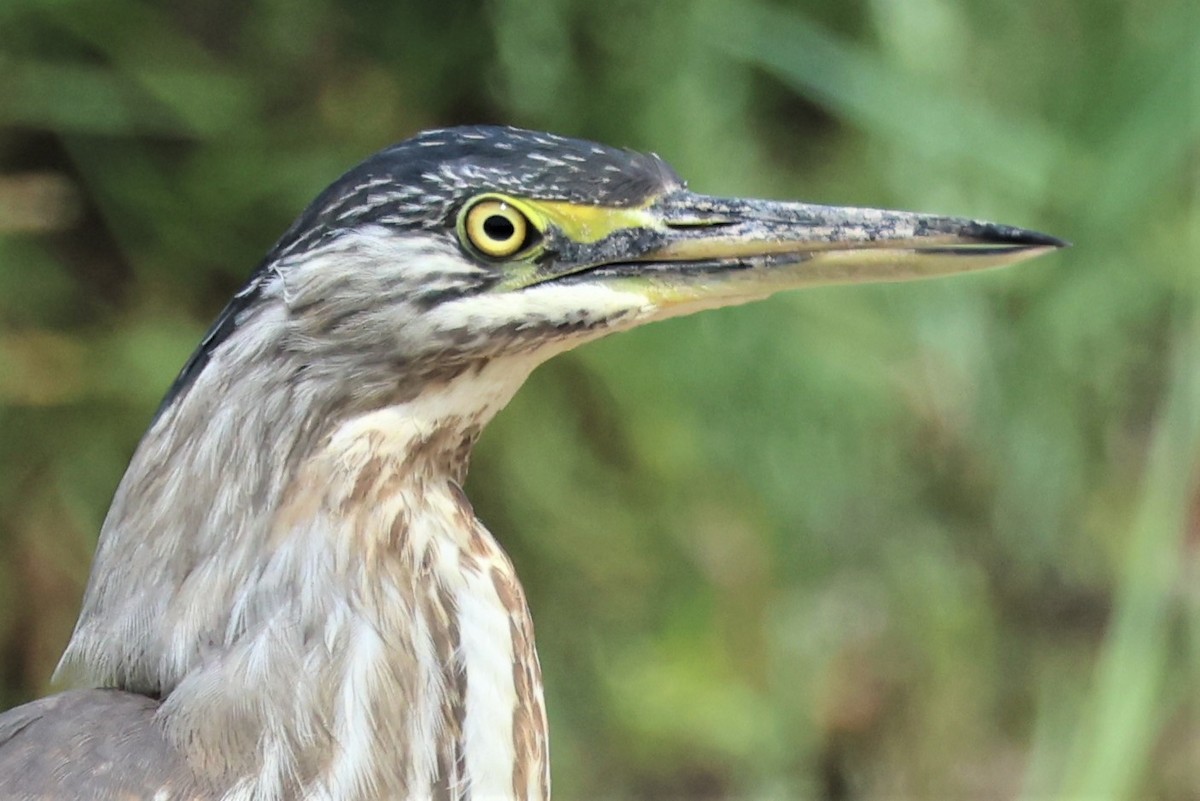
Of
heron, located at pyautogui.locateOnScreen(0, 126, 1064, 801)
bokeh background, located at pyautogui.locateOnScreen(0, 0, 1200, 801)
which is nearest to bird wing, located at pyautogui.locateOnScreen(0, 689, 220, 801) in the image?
heron, located at pyautogui.locateOnScreen(0, 126, 1064, 801)

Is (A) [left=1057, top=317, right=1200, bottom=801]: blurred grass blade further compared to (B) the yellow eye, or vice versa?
(A) [left=1057, top=317, right=1200, bottom=801]: blurred grass blade

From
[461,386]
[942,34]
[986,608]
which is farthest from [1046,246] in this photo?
[986,608]

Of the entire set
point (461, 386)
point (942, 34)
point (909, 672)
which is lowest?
point (909, 672)

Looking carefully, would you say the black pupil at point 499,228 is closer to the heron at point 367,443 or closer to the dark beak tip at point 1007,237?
the heron at point 367,443

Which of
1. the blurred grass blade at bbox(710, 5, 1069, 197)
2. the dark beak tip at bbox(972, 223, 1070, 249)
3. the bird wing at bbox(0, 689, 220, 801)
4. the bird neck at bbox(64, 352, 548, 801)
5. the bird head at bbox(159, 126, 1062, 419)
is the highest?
the blurred grass blade at bbox(710, 5, 1069, 197)

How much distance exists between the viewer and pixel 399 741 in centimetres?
90

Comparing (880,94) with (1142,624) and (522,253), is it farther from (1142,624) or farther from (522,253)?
(522,253)

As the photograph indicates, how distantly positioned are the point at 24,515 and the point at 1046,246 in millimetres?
1488

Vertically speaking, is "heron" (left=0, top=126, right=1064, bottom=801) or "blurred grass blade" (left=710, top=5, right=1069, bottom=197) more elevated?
"blurred grass blade" (left=710, top=5, right=1069, bottom=197)

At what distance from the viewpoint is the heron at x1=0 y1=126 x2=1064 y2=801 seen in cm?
86

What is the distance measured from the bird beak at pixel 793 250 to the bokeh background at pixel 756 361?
2.91 feet

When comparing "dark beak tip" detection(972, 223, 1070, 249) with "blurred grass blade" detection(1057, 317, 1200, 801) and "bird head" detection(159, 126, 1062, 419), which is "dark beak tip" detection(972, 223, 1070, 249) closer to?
"bird head" detection(159, 126, 1062, 419)

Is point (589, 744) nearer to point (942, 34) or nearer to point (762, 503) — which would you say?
point (762, 503)

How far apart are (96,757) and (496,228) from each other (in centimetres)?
44
